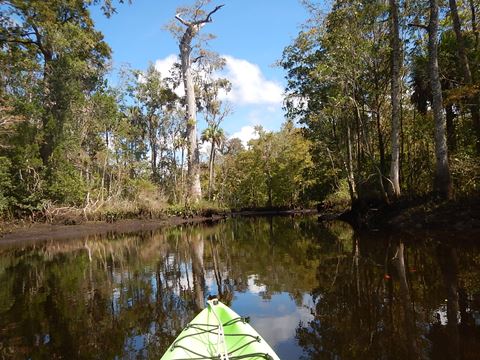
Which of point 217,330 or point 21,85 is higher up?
point 21,85

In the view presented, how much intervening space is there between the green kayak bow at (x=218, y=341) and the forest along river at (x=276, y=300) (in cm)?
81

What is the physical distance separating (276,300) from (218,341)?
366 centimetres

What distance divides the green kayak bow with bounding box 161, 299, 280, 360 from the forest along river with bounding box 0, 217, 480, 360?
0.81 metres

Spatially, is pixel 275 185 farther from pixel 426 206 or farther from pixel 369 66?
pixel 426 206

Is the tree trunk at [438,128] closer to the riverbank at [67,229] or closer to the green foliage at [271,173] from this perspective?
the riverbank at [67,229]

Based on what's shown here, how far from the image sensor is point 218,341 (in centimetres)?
406

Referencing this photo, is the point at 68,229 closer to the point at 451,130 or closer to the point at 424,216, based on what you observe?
the point at 424,216

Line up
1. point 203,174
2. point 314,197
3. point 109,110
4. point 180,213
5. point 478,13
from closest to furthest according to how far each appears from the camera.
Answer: point 478,13 < point 109,110 < point 180,213 < point 314,197 < point 203,174

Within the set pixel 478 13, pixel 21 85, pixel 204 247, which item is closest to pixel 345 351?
pixel 204 247

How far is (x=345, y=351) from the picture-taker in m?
4.65

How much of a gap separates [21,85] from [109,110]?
23.1 ft

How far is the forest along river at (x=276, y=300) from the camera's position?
506 centimetres

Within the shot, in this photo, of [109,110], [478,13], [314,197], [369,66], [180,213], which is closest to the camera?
[478,13]

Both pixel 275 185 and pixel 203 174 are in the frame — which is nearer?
pixel 275 185
